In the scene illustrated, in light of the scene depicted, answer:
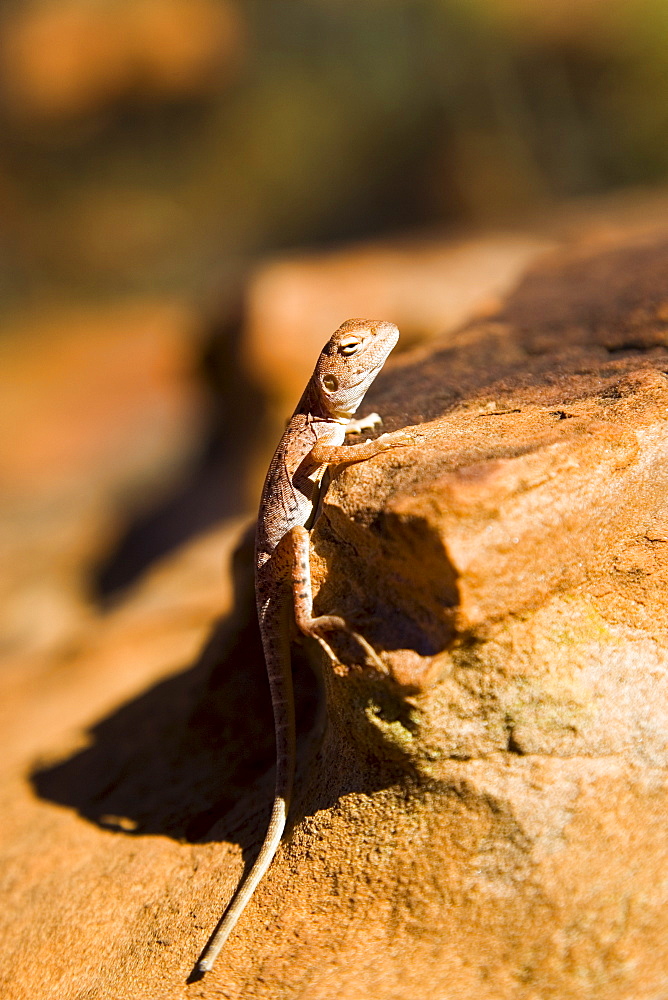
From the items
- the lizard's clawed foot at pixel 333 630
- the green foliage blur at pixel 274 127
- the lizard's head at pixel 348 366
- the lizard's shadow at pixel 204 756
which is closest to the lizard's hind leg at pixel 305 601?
the lizard's clawed foot at pixel 333 630

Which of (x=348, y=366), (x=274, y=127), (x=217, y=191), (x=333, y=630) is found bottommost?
(x=333, y=630)

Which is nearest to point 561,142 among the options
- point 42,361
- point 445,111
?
point 445,111

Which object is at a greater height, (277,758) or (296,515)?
(296,515)

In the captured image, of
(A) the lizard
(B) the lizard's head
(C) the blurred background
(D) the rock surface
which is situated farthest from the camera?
(C) the blurred background

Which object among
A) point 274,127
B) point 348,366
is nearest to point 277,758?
point 348,366

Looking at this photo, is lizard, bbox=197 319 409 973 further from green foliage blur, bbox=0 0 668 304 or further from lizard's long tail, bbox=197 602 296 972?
green foliage blur, bbox=0 0 668 304

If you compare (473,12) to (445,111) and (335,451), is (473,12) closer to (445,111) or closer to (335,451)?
(445,111)

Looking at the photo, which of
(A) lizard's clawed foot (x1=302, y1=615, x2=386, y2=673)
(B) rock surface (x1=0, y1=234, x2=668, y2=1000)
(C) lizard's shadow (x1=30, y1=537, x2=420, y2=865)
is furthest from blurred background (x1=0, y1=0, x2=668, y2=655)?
(A) lizard's clawed foot (x1=302, y1=615, x2=386, y2=673)

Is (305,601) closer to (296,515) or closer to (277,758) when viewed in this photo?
(296,515)
